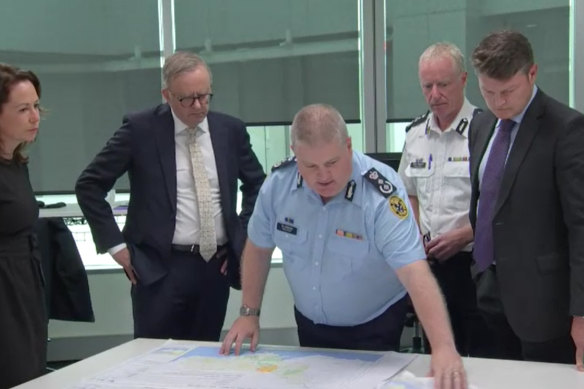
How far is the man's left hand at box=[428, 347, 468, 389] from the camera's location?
156 cm

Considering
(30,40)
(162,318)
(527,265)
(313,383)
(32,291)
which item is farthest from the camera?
(30,40)

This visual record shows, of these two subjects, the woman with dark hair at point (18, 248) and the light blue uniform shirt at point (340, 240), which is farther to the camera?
the woman with dark hair at point (18, 248)

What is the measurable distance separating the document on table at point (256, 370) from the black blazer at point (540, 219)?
370 millimetres

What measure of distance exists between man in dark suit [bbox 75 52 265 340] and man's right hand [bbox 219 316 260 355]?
56 centimetres

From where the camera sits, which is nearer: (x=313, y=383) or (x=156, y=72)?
(x=313, y=383)

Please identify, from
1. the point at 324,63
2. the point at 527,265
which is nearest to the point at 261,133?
the point at 324,63

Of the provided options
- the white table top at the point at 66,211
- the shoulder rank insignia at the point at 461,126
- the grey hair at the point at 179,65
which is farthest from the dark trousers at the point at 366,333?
the white table top at the point at 66,211

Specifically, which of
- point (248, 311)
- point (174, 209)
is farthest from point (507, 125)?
point (174, 209)

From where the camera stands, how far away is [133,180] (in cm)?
262

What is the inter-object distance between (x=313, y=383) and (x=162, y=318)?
104 cm

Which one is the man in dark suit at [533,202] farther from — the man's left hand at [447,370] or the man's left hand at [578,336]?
the man's left hand at [447,370]

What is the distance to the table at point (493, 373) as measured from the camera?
1.58 meters

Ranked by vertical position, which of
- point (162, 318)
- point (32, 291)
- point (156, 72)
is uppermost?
point (156, 72)

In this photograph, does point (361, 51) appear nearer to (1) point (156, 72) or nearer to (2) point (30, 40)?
(1) point (156, 72)
